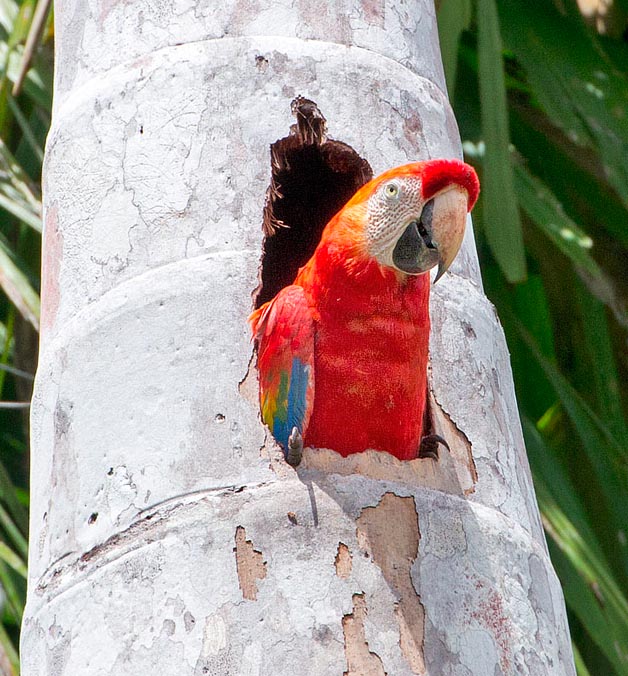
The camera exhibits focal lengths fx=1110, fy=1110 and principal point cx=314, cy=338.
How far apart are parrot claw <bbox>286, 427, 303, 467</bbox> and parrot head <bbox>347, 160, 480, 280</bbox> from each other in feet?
1.37

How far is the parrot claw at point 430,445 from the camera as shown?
1648mm

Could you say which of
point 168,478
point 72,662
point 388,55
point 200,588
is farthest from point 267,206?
point 72,662

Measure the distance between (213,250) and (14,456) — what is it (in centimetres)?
200

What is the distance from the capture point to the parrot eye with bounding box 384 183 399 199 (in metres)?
1.79

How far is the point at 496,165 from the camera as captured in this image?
7.24 ft

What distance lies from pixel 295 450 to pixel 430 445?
0.26m

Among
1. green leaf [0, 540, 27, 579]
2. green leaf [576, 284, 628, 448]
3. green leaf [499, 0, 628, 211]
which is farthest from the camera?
green leaf [576, 284, 628, 448]

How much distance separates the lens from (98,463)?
1522mm

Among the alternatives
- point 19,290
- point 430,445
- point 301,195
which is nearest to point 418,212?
point 430,445

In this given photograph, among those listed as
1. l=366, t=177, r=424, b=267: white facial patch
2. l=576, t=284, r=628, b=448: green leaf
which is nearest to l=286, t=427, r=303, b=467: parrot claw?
l=366, t=177, r=424, b=267: white facial patch

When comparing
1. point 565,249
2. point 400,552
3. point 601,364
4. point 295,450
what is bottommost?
point 601,364

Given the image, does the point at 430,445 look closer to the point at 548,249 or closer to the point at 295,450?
the point at 295,450

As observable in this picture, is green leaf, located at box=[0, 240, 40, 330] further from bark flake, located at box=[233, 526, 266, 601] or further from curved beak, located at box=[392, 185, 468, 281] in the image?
bark flake, located at box=[233, 526, 266, 601]

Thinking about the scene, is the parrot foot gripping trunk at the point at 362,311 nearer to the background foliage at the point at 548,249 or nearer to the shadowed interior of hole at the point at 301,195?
the shadowed interior of hole at the point at 301,195
